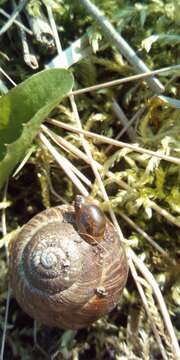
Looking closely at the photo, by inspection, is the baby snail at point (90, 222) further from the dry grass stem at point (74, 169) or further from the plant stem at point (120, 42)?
the plant stem at point (120, 42)

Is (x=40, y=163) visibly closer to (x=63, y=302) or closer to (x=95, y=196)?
(x=95, y=196)

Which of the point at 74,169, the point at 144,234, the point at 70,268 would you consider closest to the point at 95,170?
the point at 74,169

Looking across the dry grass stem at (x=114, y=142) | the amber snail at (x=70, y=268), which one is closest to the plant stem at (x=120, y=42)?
the dry grass stem at (x=114, y=142)

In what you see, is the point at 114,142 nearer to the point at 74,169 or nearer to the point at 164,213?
the point at 74,169

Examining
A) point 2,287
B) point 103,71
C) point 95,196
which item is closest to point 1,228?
point 2,287

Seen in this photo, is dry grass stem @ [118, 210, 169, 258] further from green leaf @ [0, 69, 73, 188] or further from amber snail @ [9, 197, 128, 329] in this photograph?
green leaf @ [0, 69, 73, 188]
